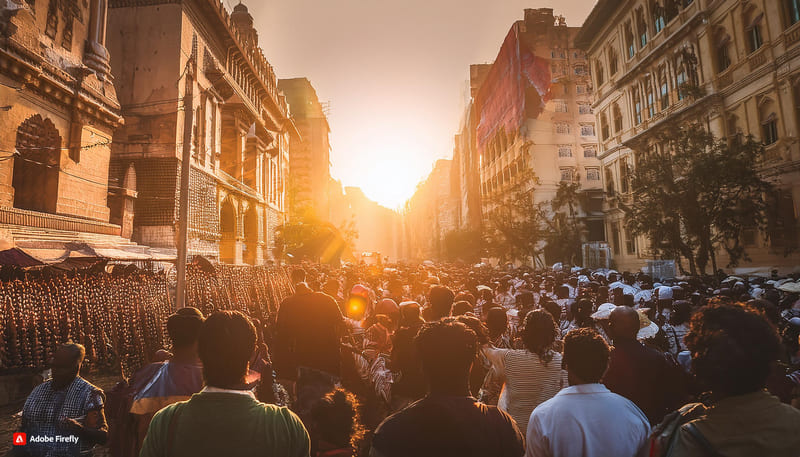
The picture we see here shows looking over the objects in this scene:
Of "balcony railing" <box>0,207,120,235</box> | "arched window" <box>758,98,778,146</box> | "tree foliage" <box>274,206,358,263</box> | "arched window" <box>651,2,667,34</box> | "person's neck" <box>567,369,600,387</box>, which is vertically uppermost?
"arched window" <box>651,2,667,34</box>

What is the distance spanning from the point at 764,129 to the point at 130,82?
1226 inches

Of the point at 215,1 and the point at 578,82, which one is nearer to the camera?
the point at 215,1

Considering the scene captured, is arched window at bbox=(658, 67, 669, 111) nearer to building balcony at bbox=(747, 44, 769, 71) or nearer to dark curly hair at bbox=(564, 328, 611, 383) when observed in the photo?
building balcony at bbox=(747, 44, 769, 71)

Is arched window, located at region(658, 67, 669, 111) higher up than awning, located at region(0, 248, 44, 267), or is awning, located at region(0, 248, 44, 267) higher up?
arched window, located at region(658, 67, 669, 111)

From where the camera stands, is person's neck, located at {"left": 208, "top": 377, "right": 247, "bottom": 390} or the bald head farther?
the bald head

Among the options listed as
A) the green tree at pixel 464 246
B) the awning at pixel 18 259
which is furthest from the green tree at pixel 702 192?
the green tree at pixel 464 246

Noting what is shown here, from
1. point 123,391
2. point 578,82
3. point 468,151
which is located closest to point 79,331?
point 123,391

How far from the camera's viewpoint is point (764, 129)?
19672 mm

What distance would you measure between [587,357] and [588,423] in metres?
0.33

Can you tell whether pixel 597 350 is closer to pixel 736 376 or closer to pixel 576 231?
pixel 736 376

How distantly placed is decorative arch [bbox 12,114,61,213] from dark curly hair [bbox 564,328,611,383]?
55.9 feet

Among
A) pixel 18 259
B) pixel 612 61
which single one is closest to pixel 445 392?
pixel 18 259

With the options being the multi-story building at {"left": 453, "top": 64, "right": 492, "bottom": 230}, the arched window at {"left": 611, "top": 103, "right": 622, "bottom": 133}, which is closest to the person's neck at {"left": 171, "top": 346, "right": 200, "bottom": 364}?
the arched window at {"left": 611, "top": 103, "right": 622, "bottom": 133}

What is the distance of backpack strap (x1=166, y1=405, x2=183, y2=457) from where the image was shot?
5.72 feet
